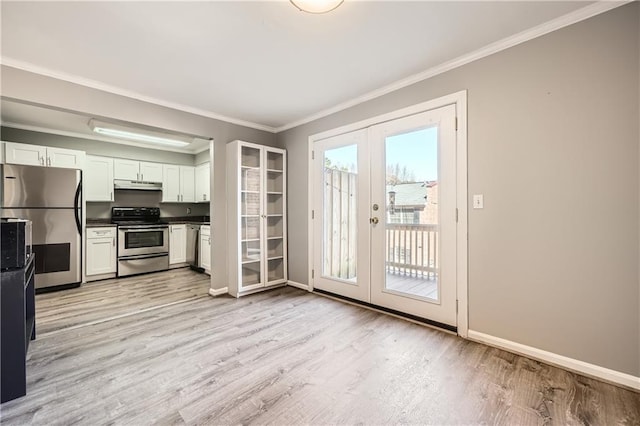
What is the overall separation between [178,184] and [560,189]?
579 centimetres

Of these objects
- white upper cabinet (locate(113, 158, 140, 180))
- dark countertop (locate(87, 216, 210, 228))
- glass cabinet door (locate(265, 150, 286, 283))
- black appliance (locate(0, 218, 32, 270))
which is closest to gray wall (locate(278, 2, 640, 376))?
glass cabinet door (locate(265, 150, 286, 283))

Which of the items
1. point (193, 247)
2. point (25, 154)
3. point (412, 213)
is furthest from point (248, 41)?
point (193, 247)

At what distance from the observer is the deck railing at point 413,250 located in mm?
2578

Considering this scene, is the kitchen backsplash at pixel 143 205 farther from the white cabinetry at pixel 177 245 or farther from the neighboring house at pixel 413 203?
the neighboring house at pixel 413 203

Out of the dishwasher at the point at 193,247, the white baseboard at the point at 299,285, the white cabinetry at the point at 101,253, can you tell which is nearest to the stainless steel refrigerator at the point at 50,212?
the white cabinetry at the point at 101,253

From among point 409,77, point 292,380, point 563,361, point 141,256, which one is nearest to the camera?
point 292,380

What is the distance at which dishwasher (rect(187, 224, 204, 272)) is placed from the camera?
505 cm

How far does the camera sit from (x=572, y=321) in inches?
73.0

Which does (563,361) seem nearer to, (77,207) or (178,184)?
(77,207)

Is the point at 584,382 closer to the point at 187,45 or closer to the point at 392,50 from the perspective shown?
the point at 392,50

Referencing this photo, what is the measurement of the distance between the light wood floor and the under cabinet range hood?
114 inches

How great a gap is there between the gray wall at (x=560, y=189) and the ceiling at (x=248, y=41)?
29 cm

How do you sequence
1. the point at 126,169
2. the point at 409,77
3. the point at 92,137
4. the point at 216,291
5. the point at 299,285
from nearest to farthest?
the point at 409,77 < the point at 216,291 < the point at 299,285 < the point at 92,137 < the point at 126,169

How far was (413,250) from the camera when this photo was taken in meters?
2.72
